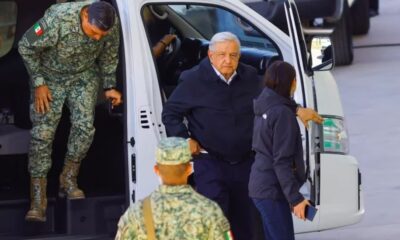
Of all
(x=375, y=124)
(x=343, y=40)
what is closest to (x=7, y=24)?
(x=375, y=124)

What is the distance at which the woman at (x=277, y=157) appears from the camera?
6207mm

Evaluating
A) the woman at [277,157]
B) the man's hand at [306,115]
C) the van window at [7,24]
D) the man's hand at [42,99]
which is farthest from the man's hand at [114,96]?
the van window at [7,24]

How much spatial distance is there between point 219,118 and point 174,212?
1.96m

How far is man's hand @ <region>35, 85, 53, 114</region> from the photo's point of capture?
7.01 m

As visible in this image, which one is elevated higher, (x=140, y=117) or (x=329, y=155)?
(x=140, y=117)

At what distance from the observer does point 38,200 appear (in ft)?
23.6

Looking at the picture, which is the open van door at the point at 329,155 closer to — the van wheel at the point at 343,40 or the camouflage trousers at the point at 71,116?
the camouflage trousers at the point at 71,116

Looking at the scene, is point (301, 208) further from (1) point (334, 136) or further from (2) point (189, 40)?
(2) point (189, 40)

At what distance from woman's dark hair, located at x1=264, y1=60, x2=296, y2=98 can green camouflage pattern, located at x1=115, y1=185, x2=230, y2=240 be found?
165 centimetres

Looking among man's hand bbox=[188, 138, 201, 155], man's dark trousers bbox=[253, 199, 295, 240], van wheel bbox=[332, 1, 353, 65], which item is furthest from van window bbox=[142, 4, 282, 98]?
van wheel bbox=[332, 1, 353, 65]

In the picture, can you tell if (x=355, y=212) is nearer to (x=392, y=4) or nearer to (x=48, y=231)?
(x=48, y=231)

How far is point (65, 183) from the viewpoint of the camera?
23.9 ft

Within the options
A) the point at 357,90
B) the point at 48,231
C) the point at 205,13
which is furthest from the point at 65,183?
the point at 357,90

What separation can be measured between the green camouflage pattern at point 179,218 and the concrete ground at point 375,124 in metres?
4.07
